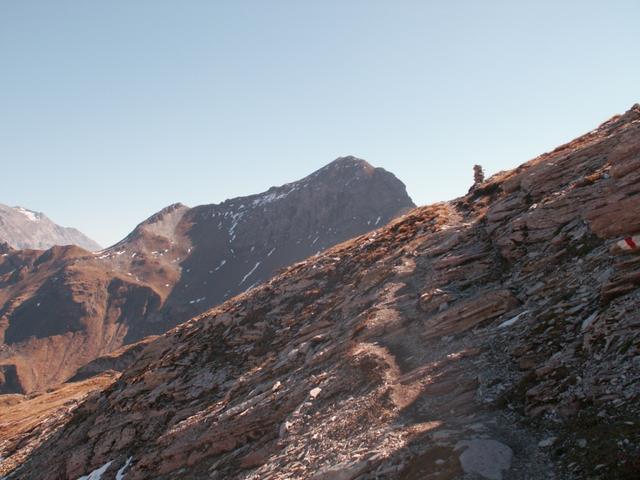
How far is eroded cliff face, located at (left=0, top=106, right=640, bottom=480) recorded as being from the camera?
15172 millimetres

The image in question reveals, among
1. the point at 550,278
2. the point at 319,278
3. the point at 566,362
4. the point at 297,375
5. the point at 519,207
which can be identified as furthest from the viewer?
the point at 319,278

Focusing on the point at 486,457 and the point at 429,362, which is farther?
the point at 429,362

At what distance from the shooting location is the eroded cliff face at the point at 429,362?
15.2m

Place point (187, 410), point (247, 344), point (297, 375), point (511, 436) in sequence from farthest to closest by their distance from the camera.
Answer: point (247, 344) → point (187, 410) → point (297, 375) → point (511, 436)

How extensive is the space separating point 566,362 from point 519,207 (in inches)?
671

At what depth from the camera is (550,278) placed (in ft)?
74.4

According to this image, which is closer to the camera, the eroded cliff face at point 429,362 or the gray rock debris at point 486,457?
the gray rock debris at point 486,457

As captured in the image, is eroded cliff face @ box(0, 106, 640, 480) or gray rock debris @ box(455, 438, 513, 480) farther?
eroded cliff face @ box(0, 106, 640, 480)

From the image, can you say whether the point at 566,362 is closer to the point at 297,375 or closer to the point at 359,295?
the point at 297,375

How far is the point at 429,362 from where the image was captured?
22.1m

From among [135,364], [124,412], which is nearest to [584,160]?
[124,412]

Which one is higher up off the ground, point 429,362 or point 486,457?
point 429,362

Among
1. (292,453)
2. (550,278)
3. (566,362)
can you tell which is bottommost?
Result: (292,453)

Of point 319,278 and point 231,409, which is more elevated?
point 319,278
